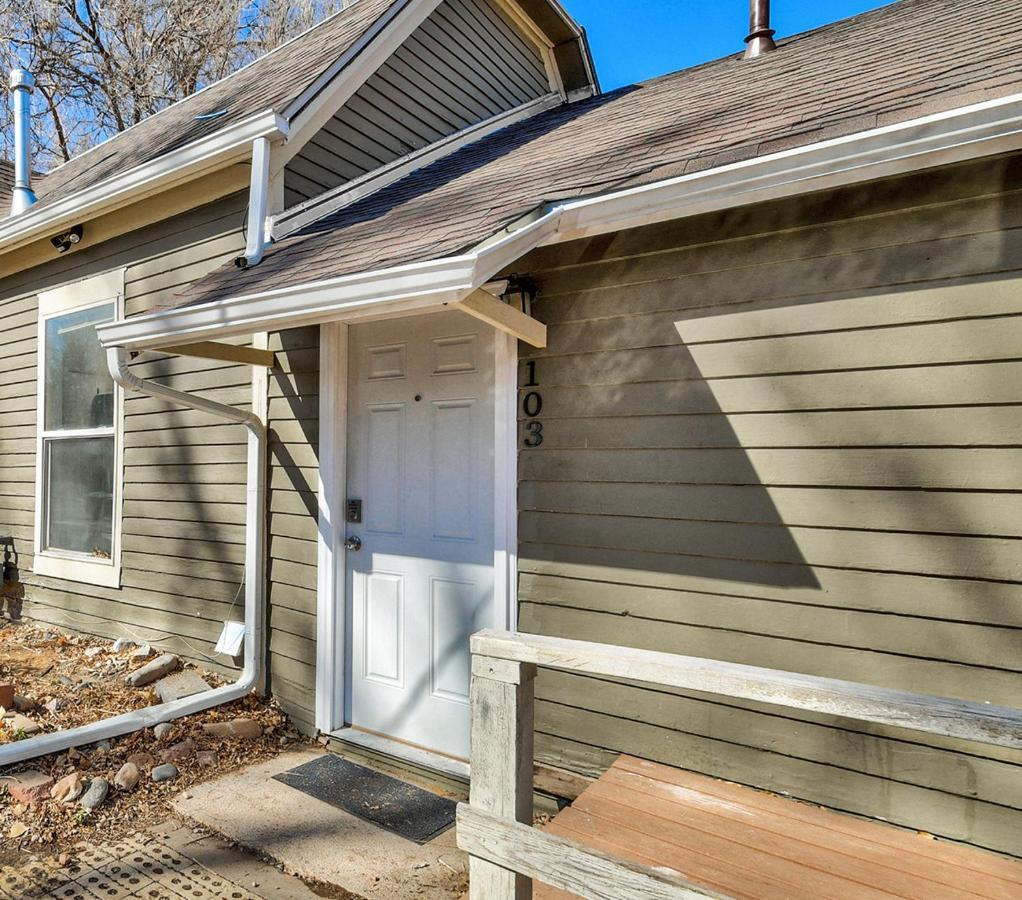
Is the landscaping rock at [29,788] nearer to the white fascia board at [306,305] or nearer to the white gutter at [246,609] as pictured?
the white gutter at [246,609]

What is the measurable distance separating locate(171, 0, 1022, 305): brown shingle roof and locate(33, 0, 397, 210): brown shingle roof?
87 cm

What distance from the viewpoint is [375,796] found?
303cm

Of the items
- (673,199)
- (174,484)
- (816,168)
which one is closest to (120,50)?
(174,484)

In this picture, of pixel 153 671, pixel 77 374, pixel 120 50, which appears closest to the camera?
pixel 153 671

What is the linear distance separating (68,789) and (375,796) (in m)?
1.27

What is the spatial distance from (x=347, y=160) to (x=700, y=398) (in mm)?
2933

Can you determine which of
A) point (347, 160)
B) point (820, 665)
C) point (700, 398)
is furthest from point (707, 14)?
point (820, 665)

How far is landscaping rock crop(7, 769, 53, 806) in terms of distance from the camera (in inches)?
113

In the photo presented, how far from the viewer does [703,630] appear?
8.39 feet

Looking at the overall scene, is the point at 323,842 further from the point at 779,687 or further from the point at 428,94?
the point at 428,94

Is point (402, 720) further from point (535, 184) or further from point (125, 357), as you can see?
point (535, 184)

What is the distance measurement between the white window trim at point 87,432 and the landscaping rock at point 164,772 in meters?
2.06

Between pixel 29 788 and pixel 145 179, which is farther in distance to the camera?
pixel 145 179

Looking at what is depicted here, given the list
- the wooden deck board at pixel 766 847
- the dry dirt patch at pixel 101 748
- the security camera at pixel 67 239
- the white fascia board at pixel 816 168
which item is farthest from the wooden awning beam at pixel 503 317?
the security camera at pixel 67 239
